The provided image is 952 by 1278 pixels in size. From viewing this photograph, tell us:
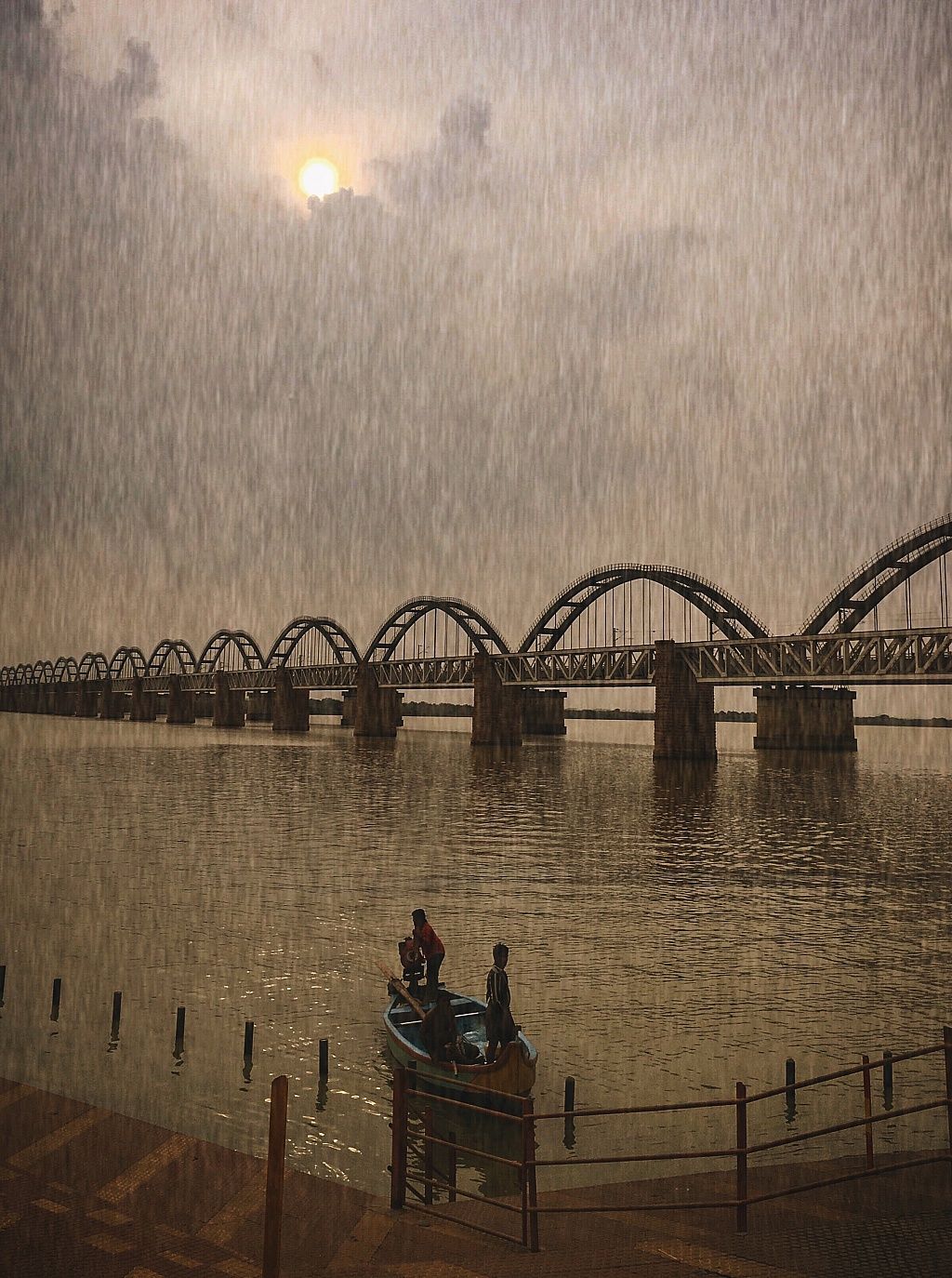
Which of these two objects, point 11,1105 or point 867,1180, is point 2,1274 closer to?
point 11,1105

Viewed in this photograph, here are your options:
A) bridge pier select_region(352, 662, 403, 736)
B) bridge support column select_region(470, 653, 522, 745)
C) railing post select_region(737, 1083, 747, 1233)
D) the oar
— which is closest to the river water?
the oar

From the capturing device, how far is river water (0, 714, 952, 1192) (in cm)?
1251

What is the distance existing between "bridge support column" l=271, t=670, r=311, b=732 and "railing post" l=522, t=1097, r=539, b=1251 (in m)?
164

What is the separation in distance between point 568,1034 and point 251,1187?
7.80 m

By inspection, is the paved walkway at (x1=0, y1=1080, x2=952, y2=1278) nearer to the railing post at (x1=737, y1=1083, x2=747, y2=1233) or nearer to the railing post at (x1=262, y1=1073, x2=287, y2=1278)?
the railing post at (x1=737, y1=1083, x2=747, y2=1233)

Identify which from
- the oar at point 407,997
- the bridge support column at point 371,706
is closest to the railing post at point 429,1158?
the oar at point 407,997

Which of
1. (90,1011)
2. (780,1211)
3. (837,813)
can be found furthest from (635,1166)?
(837,813)

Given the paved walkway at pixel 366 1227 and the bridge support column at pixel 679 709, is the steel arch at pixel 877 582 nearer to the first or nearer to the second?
the bridge support column at pixel 679 709

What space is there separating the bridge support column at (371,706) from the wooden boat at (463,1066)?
129685 mm

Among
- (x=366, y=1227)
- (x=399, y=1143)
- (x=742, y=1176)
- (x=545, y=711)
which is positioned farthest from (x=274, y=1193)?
(x=545, y=711)

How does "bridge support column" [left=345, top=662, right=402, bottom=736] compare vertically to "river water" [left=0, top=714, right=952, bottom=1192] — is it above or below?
above

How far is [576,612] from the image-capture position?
11325 cm

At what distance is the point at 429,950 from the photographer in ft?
48.6

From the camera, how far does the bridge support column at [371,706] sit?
14362 centimetres
